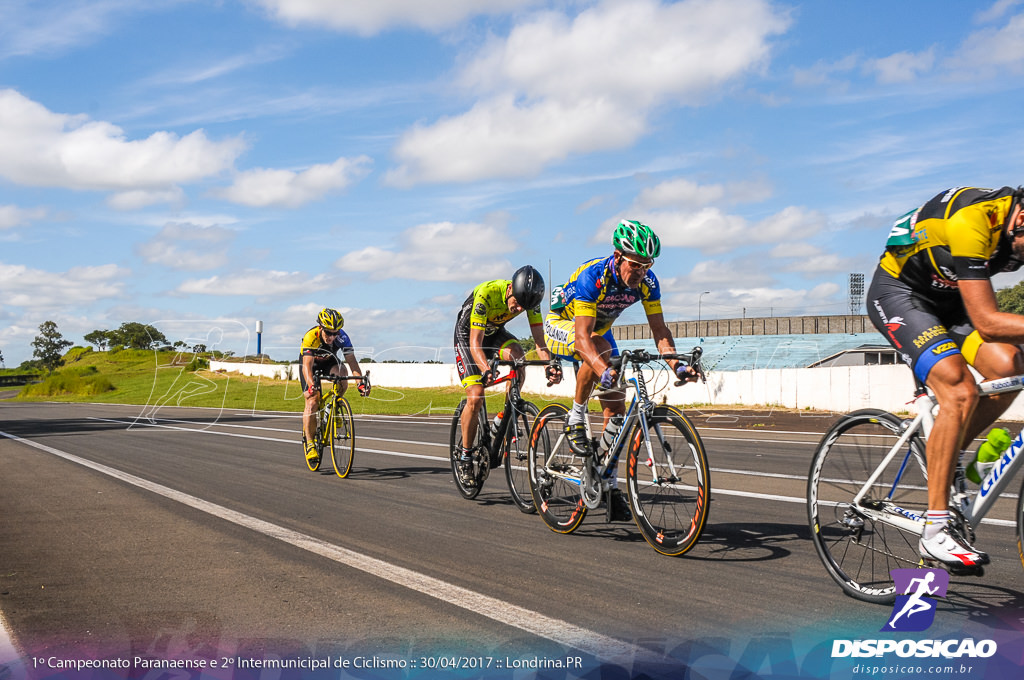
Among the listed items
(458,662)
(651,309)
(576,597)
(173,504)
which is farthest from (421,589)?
(173,504)

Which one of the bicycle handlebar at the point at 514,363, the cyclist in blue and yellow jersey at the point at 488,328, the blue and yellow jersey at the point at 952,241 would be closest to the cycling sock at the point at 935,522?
the blue and yellow jersey at the point at 952,241

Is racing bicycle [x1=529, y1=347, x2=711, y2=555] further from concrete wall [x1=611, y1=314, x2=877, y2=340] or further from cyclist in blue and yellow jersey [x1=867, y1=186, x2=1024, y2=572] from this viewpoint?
concrete wall [x1=611, y1=314, x2=877, y2=340]

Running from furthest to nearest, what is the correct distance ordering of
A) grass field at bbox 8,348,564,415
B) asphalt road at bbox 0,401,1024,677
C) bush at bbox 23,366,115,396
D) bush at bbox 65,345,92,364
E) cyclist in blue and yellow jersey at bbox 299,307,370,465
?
bush at bbox 65,345,92,364
bush at bbox 23,366,115,396
grass field at bbox 8,348,564,415
cyclist in blue and yellow jersey at bbox 299,307,370,465
asphalt road at bbox 0,401,1024,677

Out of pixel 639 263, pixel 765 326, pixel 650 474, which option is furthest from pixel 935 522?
pixel 765 326

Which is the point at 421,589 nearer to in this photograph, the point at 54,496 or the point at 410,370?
the point at 54,496

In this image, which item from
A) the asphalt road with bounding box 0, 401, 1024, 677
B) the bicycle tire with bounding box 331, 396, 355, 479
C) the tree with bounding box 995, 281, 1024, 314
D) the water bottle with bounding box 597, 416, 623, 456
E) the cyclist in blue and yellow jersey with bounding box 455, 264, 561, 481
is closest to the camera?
the asphalt road with bounding box 0, 401, 1024, 677

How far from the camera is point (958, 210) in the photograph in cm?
403

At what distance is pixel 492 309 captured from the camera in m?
7.76

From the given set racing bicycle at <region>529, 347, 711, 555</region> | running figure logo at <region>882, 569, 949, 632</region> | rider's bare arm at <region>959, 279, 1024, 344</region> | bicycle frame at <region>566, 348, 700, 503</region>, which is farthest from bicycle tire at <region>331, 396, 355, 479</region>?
rider's bare arm at <region>959, 279, 1024, 344</region>

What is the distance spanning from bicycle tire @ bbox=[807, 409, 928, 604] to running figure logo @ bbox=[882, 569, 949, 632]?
2.8 inches

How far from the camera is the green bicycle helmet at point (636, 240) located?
564 centimetres

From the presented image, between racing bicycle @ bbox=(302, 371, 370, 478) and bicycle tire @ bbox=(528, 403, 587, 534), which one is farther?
racing bicycle @ bbox=(302, 371, 370, 478)

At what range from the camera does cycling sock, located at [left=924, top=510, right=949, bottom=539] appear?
13.1ft

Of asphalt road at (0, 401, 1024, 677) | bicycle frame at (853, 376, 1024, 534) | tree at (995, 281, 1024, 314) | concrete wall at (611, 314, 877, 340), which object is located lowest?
asphalt road at (0, 401, 1024, 677)
